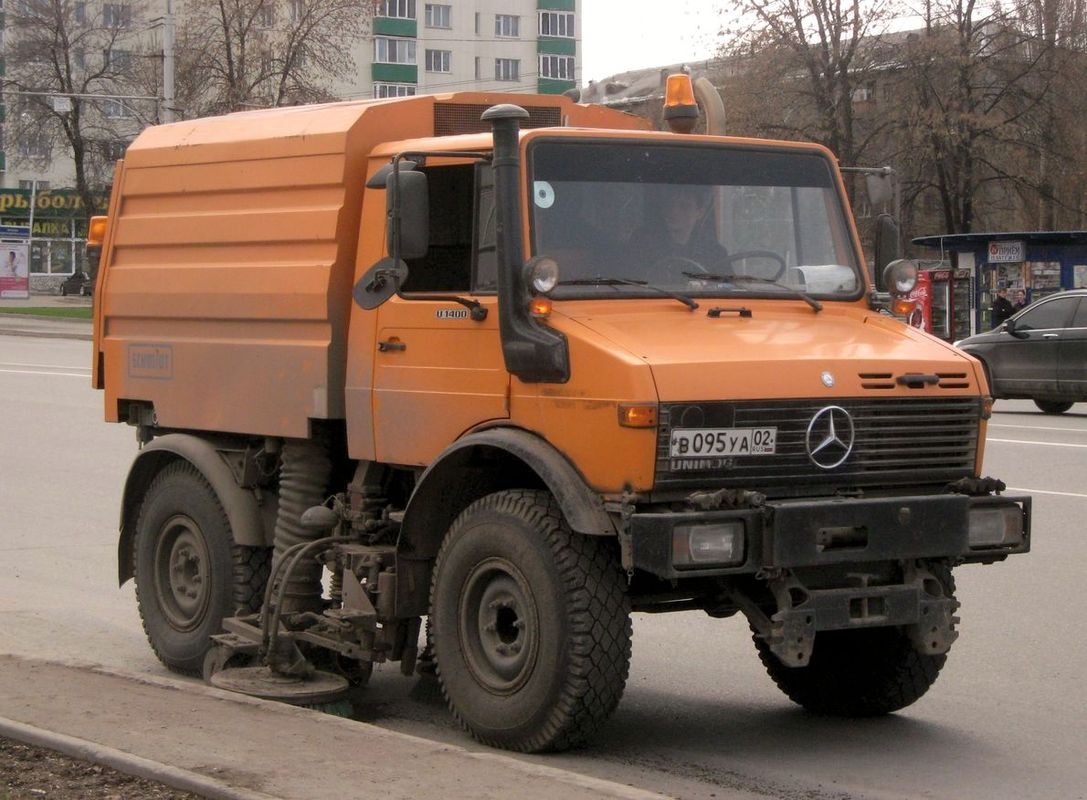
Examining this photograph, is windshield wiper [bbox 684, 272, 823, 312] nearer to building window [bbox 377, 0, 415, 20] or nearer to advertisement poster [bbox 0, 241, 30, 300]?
advertisement poster [bbox 0, 241, 30, 300]

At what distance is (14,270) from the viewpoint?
2544 inches

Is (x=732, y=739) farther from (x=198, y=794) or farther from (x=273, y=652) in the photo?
(x=198, y=794)

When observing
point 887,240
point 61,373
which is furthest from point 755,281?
point 61,373

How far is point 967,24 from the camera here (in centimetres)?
4850

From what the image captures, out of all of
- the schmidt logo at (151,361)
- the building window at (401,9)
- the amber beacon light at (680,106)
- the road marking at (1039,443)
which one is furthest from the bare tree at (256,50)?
the amber beacon light at (680,106)

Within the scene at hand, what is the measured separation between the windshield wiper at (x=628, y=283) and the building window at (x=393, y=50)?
94593 mm

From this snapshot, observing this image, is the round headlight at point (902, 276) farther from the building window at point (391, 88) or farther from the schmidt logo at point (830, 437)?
the building window at point (391, 88)

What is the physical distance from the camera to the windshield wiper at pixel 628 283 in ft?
21.2

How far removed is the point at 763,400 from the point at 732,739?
1.52 m

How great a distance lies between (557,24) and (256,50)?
5328 centimetres

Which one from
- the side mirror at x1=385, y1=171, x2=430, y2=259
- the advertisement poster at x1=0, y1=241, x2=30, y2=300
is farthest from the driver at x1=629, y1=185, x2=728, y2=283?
the advertisement poster at x1=0, y1=241, x2=30, y2=300

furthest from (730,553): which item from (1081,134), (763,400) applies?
(1081,134)

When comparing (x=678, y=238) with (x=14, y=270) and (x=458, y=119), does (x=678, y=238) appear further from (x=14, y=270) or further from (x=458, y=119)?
(x=14, y=270)

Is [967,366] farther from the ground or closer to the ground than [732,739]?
farther from the ground
